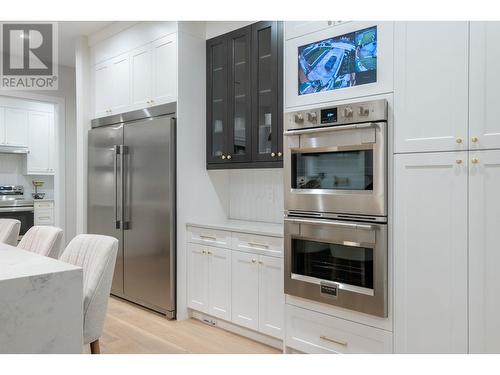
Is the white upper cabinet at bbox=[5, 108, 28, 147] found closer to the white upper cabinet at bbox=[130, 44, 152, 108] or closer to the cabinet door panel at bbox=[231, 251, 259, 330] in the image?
the white upper cabinet at bbox=[130, 44, 152, 108]

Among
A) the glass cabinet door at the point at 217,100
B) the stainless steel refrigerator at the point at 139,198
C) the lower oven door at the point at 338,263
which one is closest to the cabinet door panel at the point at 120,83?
the stainless steel refrigerator at the point at 139,198

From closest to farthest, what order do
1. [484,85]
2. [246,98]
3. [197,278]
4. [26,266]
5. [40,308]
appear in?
[40,308]
[26,266]
[484,85]
[246,98]
[197,278]

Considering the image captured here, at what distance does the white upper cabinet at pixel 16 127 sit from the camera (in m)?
5.81

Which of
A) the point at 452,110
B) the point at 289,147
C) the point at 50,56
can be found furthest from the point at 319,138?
the point at 50,56

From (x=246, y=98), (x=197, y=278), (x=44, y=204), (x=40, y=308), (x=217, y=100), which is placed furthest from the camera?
(x=44, y=204)

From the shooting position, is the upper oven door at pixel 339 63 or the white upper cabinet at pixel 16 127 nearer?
the upper oven door at pixel 339 63

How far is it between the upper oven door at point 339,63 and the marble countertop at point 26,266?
1.74 meters

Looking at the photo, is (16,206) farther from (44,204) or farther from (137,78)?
(137,78)

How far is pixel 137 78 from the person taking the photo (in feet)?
12.9

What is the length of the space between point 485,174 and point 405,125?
1.52 ft

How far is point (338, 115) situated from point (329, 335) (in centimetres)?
133

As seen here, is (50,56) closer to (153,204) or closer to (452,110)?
(153,204)

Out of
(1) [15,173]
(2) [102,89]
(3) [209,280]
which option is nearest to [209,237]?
(3) [209,280]

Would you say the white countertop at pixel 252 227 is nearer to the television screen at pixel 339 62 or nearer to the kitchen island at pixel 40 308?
the television screen at pixel 339 62
